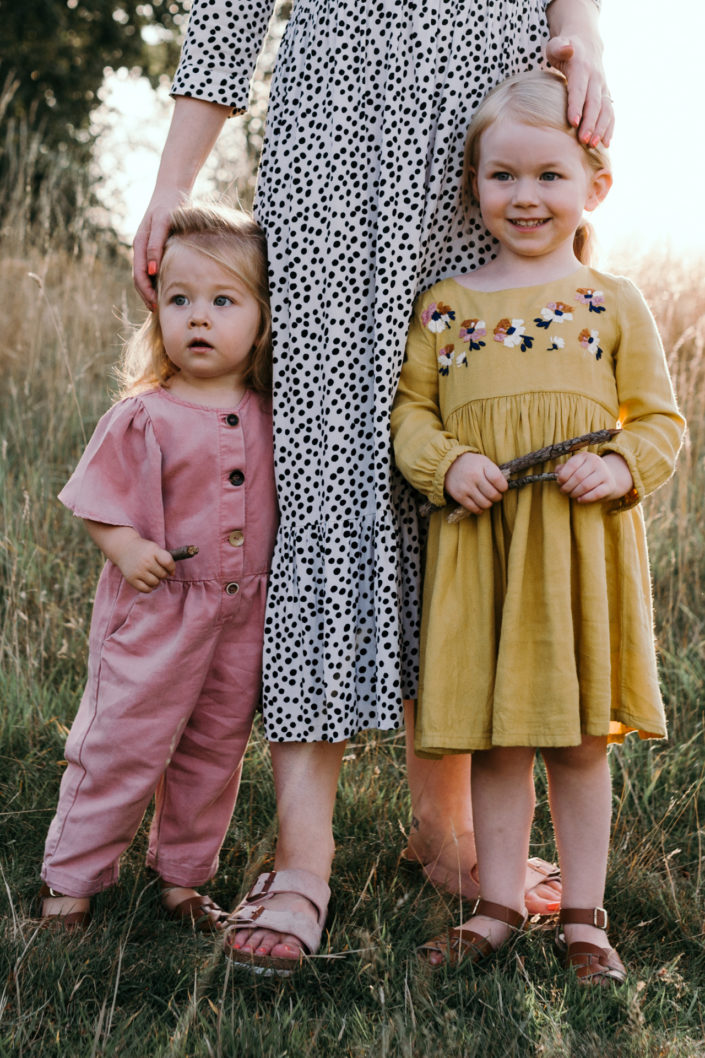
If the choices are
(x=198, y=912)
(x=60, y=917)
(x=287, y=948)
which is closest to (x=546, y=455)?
(x=287, y=948)

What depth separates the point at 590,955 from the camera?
1843 millimetres

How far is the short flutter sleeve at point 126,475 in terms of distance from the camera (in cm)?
194

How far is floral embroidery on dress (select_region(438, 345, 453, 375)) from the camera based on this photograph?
197 centimetres

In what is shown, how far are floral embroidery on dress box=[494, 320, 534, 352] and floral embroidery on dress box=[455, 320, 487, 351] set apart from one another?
26 mm

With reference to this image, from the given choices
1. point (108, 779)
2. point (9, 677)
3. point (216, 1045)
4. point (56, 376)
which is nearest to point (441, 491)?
point (108, 779)

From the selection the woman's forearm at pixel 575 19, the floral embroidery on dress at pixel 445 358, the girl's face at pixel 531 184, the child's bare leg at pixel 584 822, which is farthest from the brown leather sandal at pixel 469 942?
the woman's forearm at pixel 575 19

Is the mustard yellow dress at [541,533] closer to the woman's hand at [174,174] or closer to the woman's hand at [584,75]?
the woman's hand at [584,75]

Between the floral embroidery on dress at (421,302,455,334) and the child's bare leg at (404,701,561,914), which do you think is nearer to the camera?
the floral embroidery on dress at (421,302,455,334)

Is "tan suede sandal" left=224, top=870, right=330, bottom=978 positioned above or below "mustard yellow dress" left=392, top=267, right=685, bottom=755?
below

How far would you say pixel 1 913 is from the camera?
1.96m

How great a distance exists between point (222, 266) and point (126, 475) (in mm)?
427

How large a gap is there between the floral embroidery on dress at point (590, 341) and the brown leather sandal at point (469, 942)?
3.35ft

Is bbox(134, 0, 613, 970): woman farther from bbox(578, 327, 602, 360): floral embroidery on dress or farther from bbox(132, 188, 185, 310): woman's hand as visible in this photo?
bbox(578, 327, 602, 360): floral embroidery on dress

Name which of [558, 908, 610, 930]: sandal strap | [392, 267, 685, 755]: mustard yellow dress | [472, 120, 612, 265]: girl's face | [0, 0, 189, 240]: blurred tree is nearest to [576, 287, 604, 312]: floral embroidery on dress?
[392, 267, 685, 755]: mustard yellow dress
